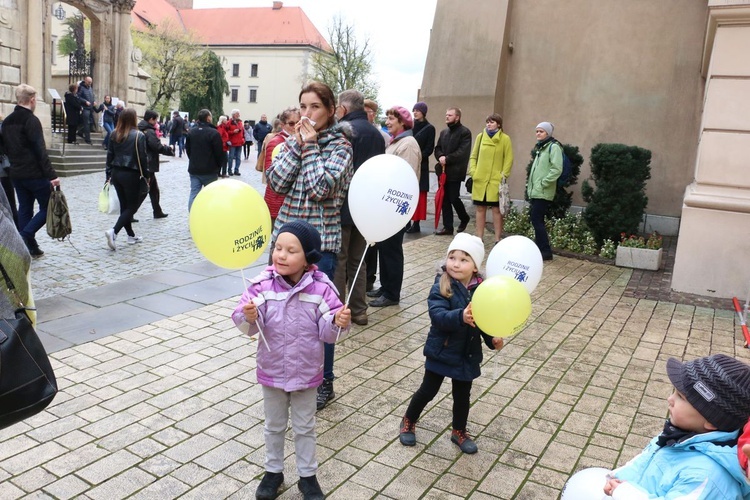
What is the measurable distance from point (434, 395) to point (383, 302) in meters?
2.94

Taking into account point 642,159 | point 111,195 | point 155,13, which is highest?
point 155,13

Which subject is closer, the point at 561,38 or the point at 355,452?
the point at 355,452

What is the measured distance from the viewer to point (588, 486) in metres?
2.24

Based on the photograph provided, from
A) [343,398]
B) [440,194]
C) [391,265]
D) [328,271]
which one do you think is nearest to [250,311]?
[328,271]

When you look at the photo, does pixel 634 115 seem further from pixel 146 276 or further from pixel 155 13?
pixel 155 13

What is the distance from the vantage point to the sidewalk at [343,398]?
3.38 meters

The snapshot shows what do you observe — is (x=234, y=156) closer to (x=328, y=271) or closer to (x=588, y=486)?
(x=328, y=271)

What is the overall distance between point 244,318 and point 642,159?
794cm

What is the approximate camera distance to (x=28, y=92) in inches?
286

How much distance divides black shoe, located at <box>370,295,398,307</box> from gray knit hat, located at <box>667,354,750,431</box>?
471cm

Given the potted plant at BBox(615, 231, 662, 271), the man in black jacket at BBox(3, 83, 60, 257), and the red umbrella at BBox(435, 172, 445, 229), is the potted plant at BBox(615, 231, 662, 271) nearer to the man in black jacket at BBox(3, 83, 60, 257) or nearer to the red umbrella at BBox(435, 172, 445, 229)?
the red umbrella at BBox(435, 172, 445, 229)

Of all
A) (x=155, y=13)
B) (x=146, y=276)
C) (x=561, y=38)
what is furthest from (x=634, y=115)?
(x=155, y=13)

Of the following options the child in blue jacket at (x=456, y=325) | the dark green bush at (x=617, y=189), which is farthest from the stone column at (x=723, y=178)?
the child in blue jacket at (x=456, y=325)

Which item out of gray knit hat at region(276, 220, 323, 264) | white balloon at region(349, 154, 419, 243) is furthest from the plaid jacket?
gray knit hat at region(276, 220, 323, 264)
